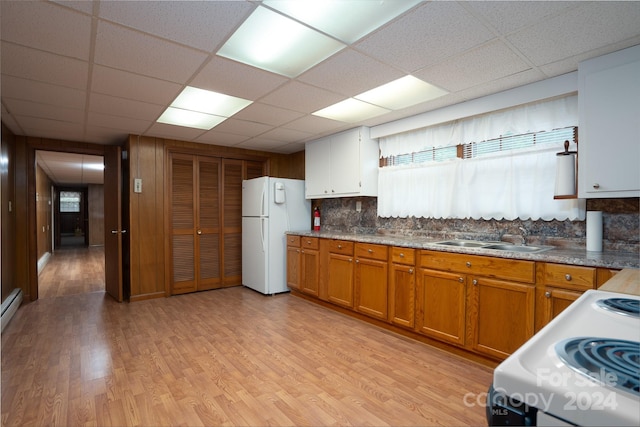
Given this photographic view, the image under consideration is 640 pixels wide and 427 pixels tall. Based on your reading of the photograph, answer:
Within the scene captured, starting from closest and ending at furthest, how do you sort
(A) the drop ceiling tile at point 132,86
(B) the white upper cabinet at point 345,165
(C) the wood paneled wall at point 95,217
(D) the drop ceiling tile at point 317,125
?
(A) the drop ceiling tile at point 132,86, (D) the drop ceiling tile at point 317,125, (B) the white upper cabinet at point 345,165, (C) the wood paneled wall at point 95,217

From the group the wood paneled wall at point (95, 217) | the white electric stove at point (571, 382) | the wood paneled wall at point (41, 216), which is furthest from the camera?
the wood paneled wall at point (95, 217)

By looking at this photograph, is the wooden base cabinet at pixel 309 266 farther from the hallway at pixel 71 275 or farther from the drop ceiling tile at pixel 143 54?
the hallway at pixel 71 275

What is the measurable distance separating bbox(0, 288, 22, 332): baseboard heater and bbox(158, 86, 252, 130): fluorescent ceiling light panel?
251 centimetres

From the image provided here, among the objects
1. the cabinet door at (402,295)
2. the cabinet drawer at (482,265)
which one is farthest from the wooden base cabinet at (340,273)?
the cabinet drawer at (482,265)

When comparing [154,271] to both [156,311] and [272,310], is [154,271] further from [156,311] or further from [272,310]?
[272,310]

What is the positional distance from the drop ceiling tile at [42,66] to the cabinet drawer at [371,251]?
275 centimetres

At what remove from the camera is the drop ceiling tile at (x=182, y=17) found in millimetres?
1663

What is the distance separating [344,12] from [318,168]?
2806 mm

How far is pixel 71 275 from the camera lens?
615cm

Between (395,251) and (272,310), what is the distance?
1729 millimetres

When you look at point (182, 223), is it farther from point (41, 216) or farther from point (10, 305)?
point (41, 216)

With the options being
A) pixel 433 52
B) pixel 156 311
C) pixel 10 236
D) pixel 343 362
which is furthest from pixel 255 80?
pixel 10 236

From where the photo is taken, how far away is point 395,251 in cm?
311

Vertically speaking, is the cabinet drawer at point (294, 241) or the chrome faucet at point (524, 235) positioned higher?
the chrome faucet at point (524, 235)
